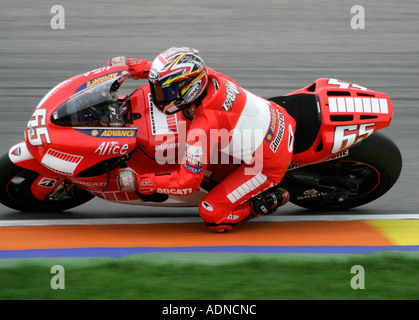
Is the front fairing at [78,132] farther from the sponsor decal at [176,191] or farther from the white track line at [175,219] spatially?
the white track line at [175,219]

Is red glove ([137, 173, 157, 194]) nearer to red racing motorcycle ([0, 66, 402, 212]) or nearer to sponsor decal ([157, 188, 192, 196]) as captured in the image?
sponsor decal ([157, 188, 192, 196])

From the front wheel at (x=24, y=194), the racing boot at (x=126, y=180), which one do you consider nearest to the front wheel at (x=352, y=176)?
the racing boot at (x=126, y=180)

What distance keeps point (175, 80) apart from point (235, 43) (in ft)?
13.0

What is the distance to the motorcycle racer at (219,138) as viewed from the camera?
490 centimetres

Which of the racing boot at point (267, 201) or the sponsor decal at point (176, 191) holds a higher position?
the sponsor decal at point (176, 191)

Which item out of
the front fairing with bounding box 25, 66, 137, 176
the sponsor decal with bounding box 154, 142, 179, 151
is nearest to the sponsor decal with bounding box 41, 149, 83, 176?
the front fairing with bounding box 25, 66, 137, 176

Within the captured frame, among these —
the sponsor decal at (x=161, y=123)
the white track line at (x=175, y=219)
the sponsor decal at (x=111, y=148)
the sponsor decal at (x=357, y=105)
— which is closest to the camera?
the sponsor decal at (x=111, y=148)

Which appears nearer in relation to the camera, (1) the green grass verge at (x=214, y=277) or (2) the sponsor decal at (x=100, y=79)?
(1) the green grass verge at (x=214, y=277)

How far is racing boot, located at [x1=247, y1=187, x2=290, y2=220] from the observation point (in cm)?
547

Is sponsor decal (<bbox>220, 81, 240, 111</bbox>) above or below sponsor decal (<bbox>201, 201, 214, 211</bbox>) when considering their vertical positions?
above

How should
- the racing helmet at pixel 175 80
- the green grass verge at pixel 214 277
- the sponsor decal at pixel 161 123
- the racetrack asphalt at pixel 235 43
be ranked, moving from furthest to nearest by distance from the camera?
the racetrack asphalt at pixel 235 43
the sponsor decal at pixel 161 123
the racing helmet at pixel 175 80
the green grass verge at pixel 214 277

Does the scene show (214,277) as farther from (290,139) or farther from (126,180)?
(290,139)

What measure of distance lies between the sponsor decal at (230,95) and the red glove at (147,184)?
0.69 m
